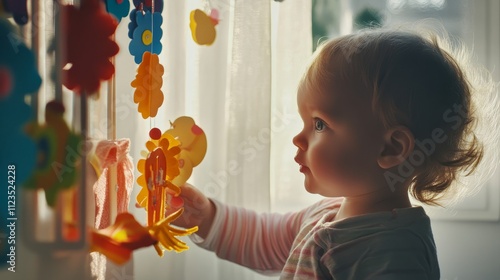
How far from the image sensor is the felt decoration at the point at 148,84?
32.7 inches

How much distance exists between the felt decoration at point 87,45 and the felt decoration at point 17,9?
4cm

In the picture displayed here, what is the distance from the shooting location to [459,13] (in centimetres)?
121

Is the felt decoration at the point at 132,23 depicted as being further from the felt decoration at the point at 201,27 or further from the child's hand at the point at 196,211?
the child's hand at the point at 196,211

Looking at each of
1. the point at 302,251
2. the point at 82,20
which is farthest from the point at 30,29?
the point at 302,251

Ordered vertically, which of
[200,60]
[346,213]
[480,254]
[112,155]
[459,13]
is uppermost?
[459,13]

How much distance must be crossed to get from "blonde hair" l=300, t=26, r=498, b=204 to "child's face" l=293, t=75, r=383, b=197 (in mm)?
17

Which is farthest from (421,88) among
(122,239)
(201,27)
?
(122,239)

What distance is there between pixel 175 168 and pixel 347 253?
0.28m

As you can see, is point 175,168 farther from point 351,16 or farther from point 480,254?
point 480,254

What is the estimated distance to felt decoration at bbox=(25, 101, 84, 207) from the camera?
62 centimetres

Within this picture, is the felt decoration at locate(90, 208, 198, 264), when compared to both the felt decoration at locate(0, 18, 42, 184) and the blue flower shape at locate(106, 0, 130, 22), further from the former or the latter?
the blue flower shape at locate(106, 0, 130, 22)

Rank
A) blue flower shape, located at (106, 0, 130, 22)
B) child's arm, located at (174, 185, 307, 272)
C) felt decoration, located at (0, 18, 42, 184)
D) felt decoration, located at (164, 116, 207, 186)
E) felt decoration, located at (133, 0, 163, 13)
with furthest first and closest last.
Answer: child's arm, located at (174, 185, 307, 272) → felt decoration, located at (164, 116, 207, 186) → felt decoration, located at (133, 0, 163, 13) → blue flower shape, located at (106, 0, 130, 22) → felt decoration, located at (0, 18, 42, 184)

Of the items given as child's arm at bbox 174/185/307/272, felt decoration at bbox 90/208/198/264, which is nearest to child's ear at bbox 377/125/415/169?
child's arm at bbox 174/185/307/272

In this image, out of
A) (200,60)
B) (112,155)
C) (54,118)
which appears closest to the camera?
(54,118)
